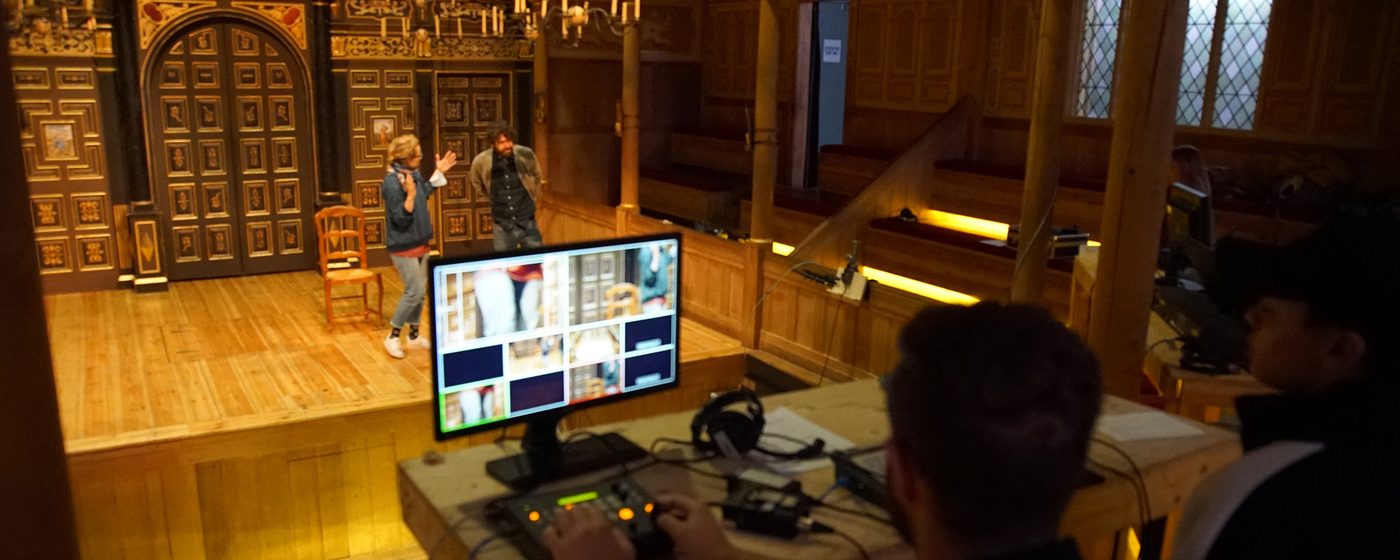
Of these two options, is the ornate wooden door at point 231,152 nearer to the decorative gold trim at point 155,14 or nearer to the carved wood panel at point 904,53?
the decorative gold trim at point 155,14

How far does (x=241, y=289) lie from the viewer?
799cm

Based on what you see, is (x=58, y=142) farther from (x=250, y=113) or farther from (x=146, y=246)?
(x=250, y=113)

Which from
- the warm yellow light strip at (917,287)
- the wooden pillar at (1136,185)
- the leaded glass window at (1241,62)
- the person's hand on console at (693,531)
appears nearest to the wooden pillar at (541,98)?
the warm yellow light strip at (917,287)

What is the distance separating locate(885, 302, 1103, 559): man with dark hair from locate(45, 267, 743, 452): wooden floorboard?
4132 mm

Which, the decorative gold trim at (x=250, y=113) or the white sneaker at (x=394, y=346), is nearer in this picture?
the white sneaker at (x=394, y=346)

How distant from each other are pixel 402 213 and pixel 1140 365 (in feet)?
14.1

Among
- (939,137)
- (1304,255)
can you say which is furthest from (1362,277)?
(939,137)

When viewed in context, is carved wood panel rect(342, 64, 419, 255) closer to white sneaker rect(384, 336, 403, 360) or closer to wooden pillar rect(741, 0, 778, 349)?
white sneaker rect(384, 336, 403, 360)

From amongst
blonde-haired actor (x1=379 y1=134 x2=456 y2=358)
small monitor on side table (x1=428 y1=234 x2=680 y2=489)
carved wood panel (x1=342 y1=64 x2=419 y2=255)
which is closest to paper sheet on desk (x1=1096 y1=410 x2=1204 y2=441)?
small monitor on side table (x1=428 y1=234 x2=680 y2=489)

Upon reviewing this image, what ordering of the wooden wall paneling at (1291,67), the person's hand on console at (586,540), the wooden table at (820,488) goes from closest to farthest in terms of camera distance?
1. the person's hand on console at (586,540)
2. the wooden table at (820,488)
3. the wooden wall paneling at (1291,67)

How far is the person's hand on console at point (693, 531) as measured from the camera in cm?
159

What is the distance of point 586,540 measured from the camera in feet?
5.17

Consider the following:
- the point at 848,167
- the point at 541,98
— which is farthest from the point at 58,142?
the point at 848,167

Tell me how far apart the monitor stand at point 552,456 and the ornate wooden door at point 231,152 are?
719cm
